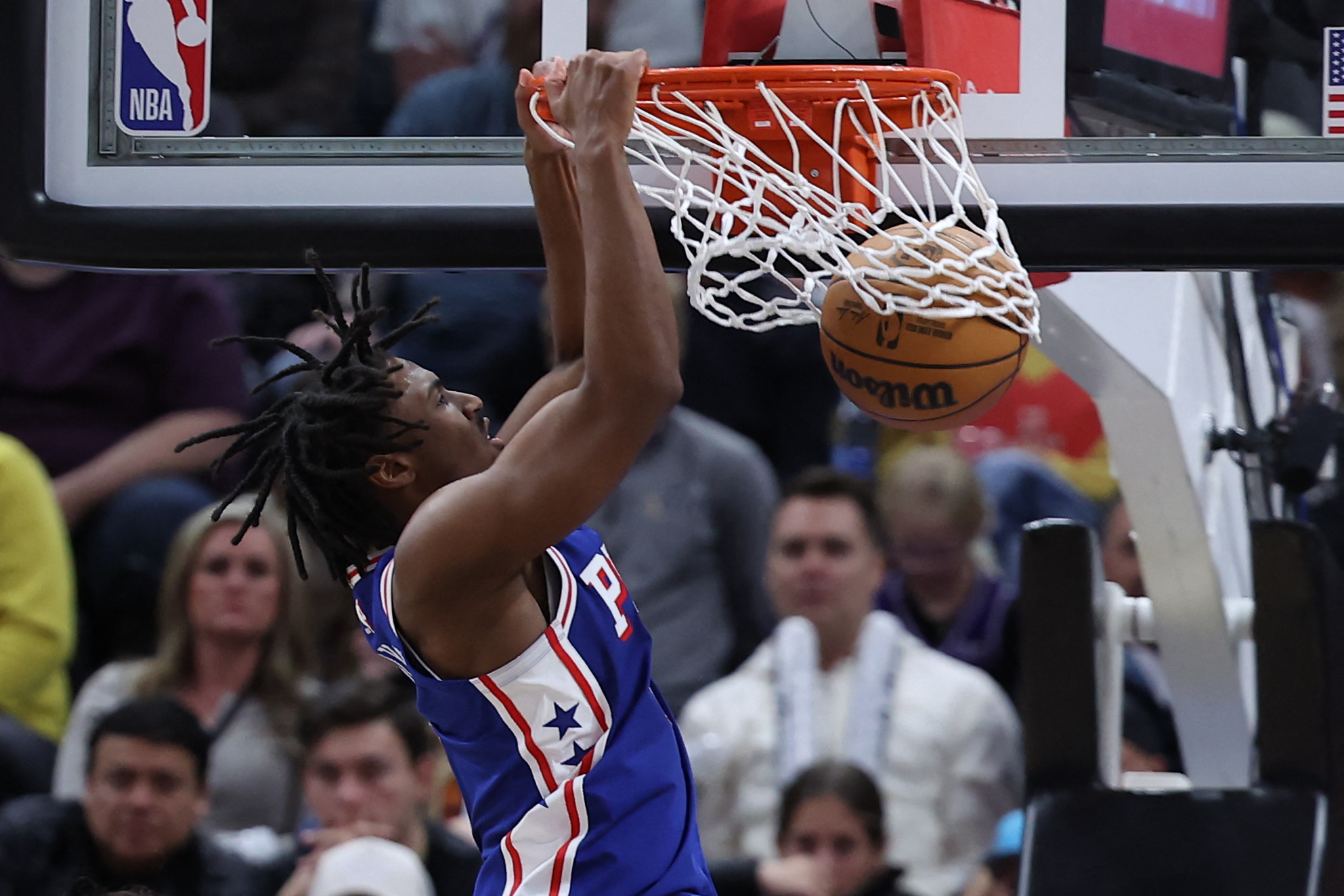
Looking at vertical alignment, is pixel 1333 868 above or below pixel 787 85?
below

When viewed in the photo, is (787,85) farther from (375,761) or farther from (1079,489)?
(1079,489)

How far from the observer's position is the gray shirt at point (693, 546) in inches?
178

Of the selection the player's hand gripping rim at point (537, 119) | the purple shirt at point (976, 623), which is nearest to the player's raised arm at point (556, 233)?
the player's hand gripping rim at point (537, 119)

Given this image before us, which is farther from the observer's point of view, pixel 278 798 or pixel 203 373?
pixel 203 373

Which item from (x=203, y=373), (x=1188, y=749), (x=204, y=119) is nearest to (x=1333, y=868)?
(x=1188, y=749)

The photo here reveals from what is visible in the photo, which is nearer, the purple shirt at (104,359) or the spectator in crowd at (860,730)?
the spectator in crowd at (860,730)

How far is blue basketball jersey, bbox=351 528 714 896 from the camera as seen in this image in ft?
8.06

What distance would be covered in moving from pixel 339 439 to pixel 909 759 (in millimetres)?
1992

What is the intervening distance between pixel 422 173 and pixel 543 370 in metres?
2.18

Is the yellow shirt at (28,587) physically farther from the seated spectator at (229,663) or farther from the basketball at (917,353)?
the basketball at (917,353)

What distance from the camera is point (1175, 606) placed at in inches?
128

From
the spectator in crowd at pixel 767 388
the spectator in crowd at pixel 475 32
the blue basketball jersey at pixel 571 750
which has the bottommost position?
the blue basketball jersey at pixel 571 750

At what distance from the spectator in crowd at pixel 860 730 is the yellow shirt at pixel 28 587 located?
1.49 m

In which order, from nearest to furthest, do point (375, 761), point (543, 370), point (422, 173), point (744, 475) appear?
1. point (422, 173)
2. point (375, 761)
3. point (744, 475)
4. point (543, 370)
